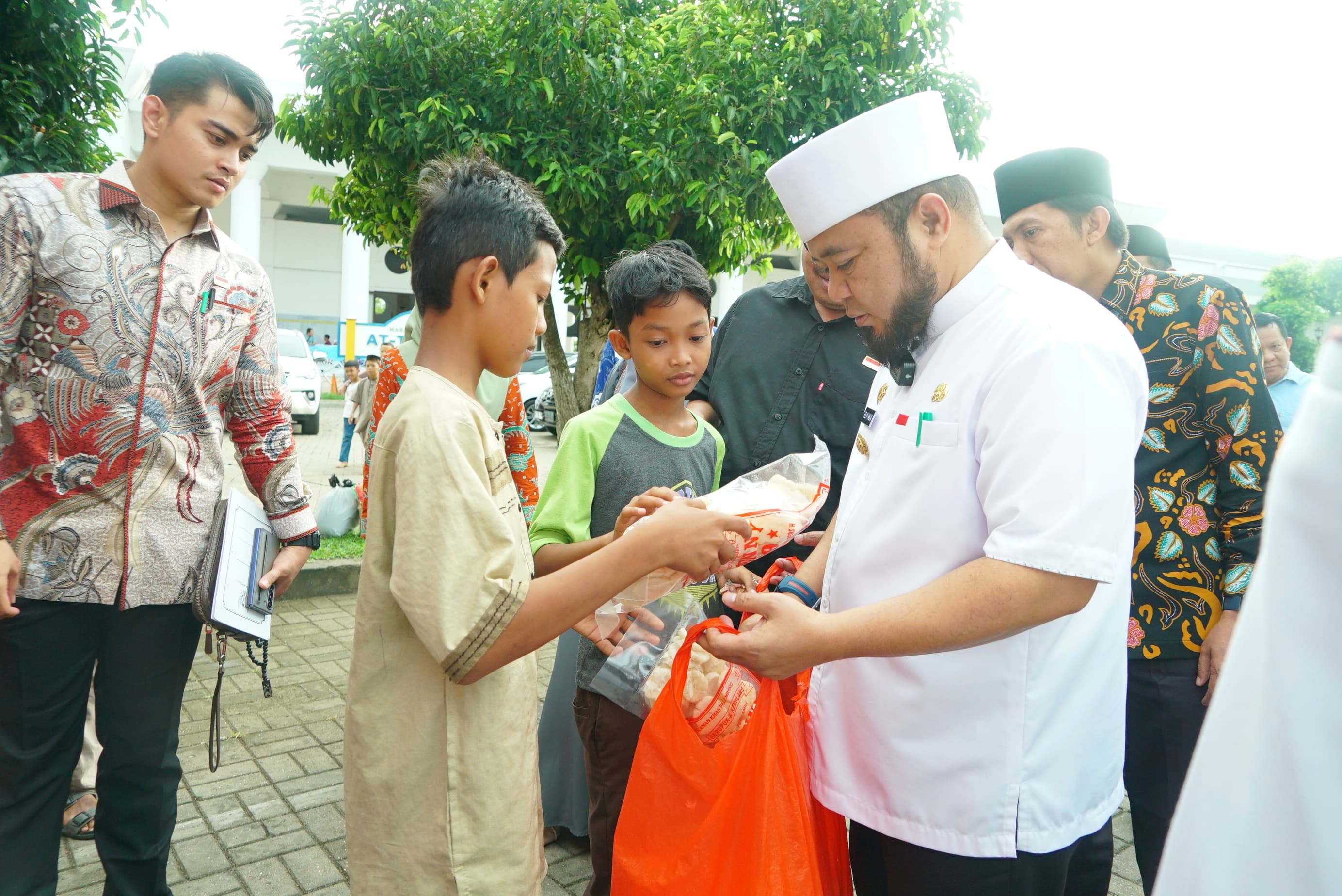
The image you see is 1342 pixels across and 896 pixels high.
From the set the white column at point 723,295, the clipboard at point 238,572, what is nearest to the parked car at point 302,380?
the white column at point 723,295

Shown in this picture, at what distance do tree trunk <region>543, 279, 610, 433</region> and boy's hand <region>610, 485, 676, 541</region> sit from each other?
4715 mm

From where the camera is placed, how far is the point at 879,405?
1.73 m

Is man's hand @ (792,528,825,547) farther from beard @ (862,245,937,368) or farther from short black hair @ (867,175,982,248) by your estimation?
short black hair @ (867,175,982,248)

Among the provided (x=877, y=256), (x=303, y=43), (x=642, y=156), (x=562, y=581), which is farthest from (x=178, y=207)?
(x=303, y=43)

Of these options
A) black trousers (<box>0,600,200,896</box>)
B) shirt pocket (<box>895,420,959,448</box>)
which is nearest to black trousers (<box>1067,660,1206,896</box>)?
shirt pocket (<box>895,420,959,448</box>)

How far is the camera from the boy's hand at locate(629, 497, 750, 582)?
4.75 feet

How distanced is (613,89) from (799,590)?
4704 mm

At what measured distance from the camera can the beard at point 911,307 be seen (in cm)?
151

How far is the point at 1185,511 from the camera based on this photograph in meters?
2.19

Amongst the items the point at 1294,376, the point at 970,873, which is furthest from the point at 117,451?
the point at 1294,376

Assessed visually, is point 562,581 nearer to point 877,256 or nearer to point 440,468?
point 440,468

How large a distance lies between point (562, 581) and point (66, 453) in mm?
1337

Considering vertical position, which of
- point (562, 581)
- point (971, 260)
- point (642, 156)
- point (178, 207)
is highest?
point (642, 156)

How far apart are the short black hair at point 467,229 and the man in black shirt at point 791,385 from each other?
1132mm
